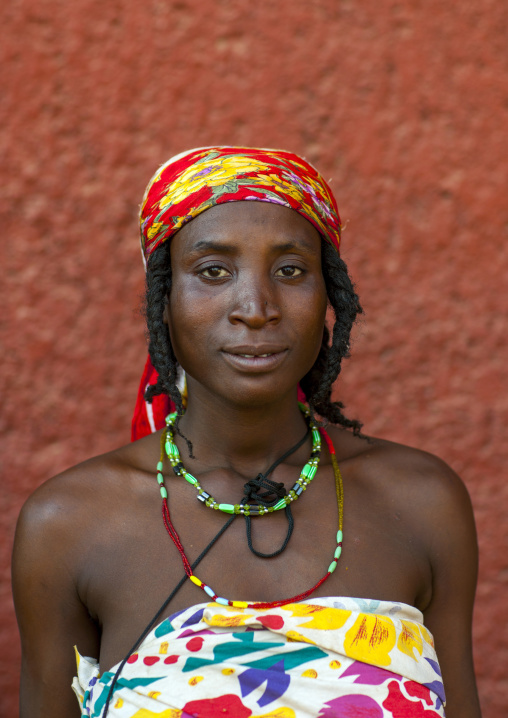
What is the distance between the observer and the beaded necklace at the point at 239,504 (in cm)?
191

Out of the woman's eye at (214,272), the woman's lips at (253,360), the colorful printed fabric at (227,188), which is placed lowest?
the woman's lips at (253,360)

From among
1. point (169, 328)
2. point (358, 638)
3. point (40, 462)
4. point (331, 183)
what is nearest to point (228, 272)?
point (169, 328)

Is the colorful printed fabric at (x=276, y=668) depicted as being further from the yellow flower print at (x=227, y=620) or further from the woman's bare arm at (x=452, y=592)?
the woman's bare arm at (x=452, y=592)

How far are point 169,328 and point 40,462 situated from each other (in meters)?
1.03

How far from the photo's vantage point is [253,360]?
1.79 meters

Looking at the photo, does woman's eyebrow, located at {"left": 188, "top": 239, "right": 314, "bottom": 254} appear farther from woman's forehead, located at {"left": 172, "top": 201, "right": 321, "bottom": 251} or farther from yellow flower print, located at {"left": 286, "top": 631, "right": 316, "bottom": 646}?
yellow flower print, located at {"left": 286, "top": 631, "right": 316, "bottom": 646}

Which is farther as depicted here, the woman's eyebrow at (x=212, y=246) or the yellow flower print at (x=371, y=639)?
the woman's eyebrow at (x=212, y=246)

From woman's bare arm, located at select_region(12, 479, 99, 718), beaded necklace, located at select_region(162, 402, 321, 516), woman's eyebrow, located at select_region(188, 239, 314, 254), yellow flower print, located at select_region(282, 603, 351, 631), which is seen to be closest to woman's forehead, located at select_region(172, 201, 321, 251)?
woman's eyebrow, located at select_region(188, 239, 314, 254)

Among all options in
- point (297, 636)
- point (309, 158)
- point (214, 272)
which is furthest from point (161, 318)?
point (309, 158)

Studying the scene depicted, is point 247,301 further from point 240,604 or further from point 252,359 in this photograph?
point 240,604

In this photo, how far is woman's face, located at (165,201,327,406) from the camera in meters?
1.79

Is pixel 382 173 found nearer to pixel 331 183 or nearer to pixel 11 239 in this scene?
pixel 331 183

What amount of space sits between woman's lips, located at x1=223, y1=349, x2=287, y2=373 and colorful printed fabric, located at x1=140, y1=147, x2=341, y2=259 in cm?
35

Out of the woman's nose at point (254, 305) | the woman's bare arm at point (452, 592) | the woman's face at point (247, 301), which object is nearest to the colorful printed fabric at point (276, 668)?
the woman's bare arm at point (452, 592)
